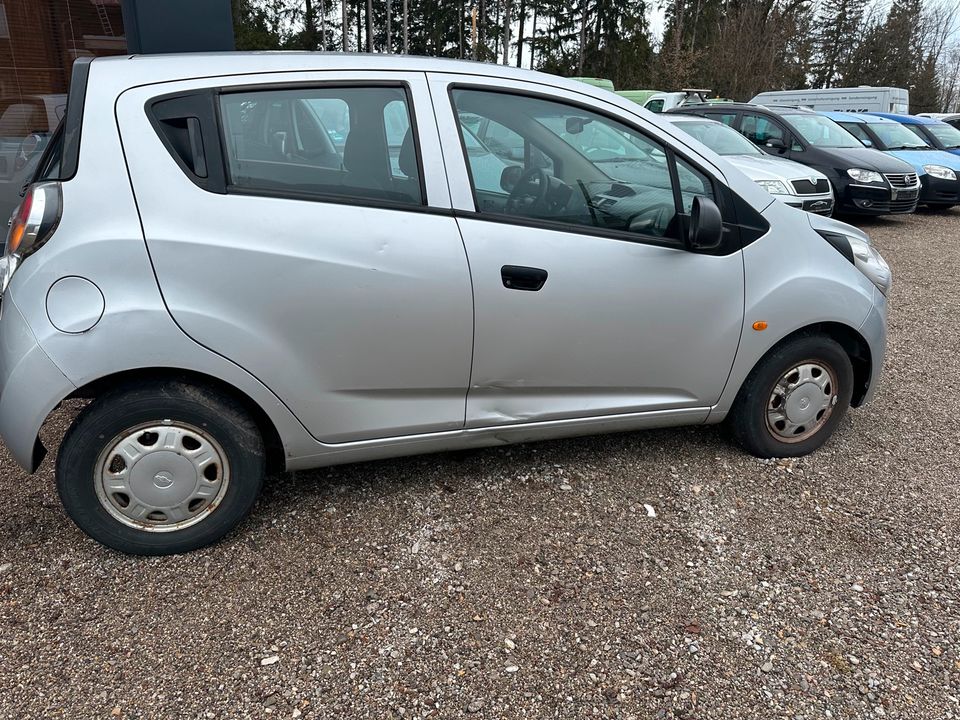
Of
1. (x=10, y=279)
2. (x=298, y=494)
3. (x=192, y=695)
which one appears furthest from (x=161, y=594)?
(x=10, y=279)

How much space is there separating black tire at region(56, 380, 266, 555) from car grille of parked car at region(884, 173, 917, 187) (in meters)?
11.3

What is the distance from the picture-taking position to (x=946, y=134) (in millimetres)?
14992

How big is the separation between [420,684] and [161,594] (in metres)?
1.00

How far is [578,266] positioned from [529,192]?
0.35 meters

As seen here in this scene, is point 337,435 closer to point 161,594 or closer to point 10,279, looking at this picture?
point 161,594

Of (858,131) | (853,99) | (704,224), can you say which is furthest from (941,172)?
(704,224)

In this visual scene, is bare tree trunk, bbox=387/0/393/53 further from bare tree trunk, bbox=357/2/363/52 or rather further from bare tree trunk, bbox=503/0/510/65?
bare tree trunk, bbox=503/0/510/65

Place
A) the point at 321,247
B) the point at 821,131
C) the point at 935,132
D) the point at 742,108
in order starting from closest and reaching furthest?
1. the point at 321,247
2. the point at 821,131
3. the point at 742,108
4. the point at 935,132

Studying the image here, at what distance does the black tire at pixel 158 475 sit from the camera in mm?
2553

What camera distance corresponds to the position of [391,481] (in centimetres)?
337

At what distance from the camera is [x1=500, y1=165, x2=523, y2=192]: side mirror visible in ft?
9.63

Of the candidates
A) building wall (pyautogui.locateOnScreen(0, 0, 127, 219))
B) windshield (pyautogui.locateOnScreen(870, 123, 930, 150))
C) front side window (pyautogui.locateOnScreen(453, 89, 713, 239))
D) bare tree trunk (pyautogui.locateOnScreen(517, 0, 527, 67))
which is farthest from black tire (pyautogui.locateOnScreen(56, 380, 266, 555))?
bare tree trunk (pyautogui.locateOnScreen(517, 0, 527, 67))

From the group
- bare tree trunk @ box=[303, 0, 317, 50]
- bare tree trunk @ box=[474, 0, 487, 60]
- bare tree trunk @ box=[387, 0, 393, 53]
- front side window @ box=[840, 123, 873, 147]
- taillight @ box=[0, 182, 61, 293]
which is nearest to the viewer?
taillight @ box=[0, 182, 61, 293]

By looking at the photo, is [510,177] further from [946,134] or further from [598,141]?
[946,134]
